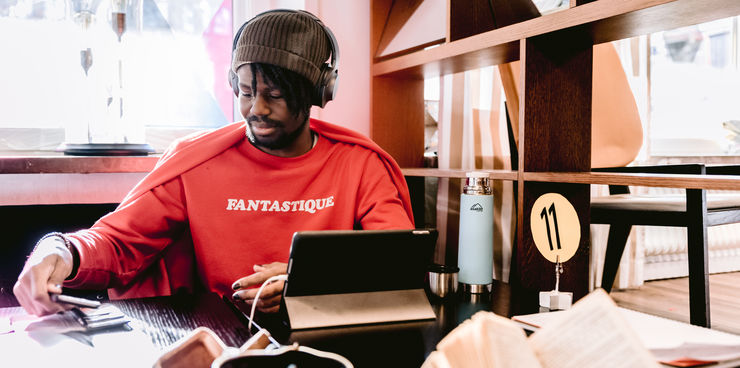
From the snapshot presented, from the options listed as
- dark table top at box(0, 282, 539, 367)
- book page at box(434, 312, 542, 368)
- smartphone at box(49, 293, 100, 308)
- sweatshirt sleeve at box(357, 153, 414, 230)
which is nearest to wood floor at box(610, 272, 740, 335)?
sweatshirt sleeve at box(357, 153, 414, 230)

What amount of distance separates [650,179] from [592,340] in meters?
0.78

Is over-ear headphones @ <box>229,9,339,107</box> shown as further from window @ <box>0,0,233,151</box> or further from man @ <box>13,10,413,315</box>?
Answer: window @ <box>0,0,233,151</box>

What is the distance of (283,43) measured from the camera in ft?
4.19

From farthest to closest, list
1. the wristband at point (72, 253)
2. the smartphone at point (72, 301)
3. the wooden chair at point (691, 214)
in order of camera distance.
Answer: the wooden chair at point (691, 214)
the wristband at point (72, 253)
the smartphone at point (72, 301)

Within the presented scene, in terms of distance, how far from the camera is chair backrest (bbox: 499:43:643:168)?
7.85ft

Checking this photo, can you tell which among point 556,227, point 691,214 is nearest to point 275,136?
point 556,227

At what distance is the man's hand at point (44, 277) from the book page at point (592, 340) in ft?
2.28

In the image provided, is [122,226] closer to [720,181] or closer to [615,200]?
[720,181]

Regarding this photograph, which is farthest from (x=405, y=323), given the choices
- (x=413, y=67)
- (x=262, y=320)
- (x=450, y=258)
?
(x=450, y=258)

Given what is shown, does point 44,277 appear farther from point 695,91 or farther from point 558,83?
point 695,91

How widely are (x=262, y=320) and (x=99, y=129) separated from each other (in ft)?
4.17

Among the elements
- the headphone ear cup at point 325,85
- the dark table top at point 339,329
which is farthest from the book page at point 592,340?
the headphone ear cup at point 325,85

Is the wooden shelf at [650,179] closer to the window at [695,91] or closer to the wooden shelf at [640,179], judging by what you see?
the wooden shelf at [640,179]

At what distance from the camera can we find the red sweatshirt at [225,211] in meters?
1.33
